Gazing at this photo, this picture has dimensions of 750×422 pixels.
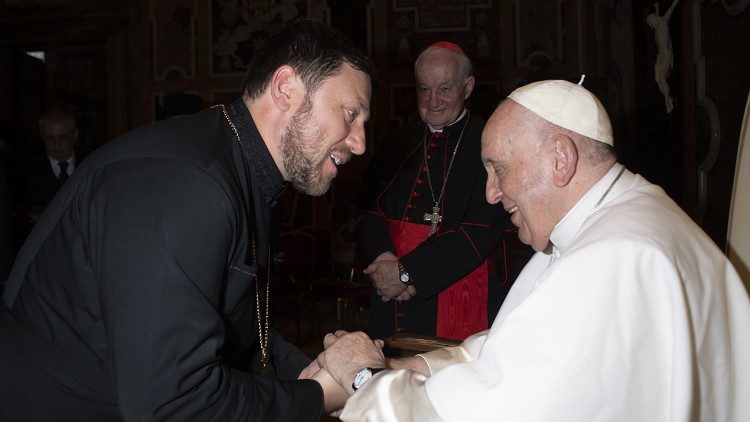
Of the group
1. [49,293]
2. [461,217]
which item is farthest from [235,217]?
[461,217]

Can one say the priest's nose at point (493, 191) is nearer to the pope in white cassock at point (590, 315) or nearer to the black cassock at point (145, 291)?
the pope in white cassock at point (590, 315)

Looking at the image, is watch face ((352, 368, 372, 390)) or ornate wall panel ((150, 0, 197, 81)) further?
ornate wall panel ((150, 0, 197, 81))

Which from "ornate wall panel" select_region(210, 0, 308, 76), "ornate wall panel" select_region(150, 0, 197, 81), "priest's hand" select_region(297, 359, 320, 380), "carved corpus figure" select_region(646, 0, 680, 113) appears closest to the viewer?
"priest's hand" select_region(297, 359, 320, 380)

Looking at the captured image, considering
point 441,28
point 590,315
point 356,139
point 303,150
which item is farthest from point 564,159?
point 441,28

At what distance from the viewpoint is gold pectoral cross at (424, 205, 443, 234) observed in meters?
3.67

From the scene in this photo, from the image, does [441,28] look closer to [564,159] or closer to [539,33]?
[539,33]

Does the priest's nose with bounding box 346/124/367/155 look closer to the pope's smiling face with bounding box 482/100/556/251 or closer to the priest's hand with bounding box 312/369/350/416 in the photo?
the pope's smiling face with bounding box 482/100/556/251

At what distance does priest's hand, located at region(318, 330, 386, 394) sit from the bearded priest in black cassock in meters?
1.28

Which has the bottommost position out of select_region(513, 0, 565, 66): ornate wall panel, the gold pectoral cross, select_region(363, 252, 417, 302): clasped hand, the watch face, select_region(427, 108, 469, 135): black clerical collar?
the watch face

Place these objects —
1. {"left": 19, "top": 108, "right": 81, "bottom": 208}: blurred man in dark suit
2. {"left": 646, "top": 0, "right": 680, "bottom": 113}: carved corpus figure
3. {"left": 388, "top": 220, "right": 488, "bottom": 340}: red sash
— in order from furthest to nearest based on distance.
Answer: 1. {"left": 646, "top": 0, "right": 680, "bottom": 113}: carved corpus figure
2. {"left": 19, "top": 108, "right": 81, "bottom": 208}: blurred man in dark suit
3. {"left": 388, "top": 220, "right": 488, "bottom": 340}: red sash

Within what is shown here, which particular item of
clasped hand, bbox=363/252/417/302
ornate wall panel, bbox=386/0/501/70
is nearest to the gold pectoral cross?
clasped hand, bbox=363/252/417/302

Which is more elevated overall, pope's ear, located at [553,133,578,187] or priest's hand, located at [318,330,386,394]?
pope's ear, located at [553,133,578,187]

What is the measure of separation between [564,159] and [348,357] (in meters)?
0.83

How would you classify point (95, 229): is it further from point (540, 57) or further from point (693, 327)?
point (540, 57)
